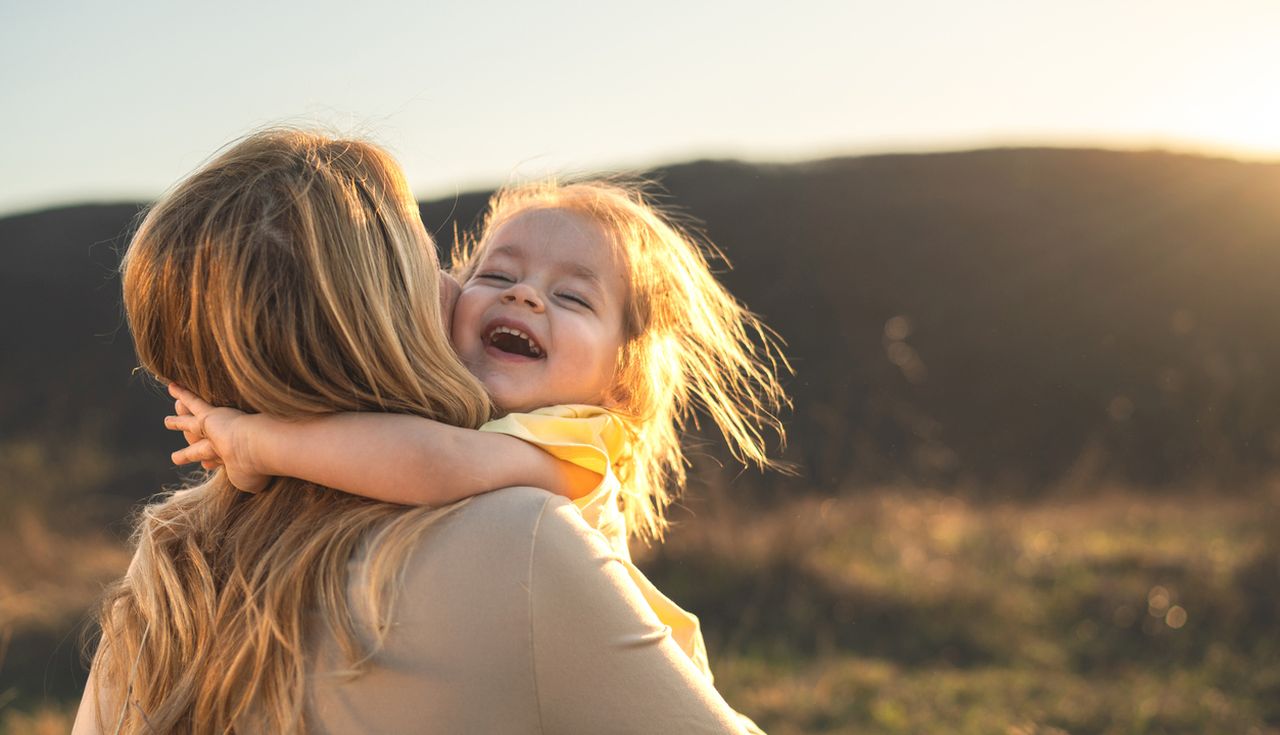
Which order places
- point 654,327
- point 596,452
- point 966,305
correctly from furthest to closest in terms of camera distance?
point 966,305 → point 654,327 → point 596,452

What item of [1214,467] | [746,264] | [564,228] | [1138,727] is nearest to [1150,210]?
[746,264]

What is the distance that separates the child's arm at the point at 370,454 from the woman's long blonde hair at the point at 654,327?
0.69 metres

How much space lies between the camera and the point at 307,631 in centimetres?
128

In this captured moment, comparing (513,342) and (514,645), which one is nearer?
(514,645)

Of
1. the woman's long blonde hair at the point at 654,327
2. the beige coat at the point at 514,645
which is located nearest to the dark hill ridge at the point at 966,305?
the woman's long blonde hair at the point at 654,327

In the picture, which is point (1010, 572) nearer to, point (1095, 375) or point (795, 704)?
point (795, 704)

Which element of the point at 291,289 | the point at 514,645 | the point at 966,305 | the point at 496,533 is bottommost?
the point at 966,305

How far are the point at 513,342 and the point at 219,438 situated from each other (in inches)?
23.9

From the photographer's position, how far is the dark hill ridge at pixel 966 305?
1314 centimetres

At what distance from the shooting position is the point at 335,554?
1.28 m

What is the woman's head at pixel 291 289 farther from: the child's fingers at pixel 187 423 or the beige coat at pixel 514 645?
the beige coat at pixel 514 645

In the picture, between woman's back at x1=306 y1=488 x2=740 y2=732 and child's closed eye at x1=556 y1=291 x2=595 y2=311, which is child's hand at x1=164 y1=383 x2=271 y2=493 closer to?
woman's back at x1=306 y1=488 x2=740 y2=732

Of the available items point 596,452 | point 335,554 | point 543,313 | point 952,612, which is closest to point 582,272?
point 543,313

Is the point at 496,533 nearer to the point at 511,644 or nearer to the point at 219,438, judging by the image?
the point at 511,644
